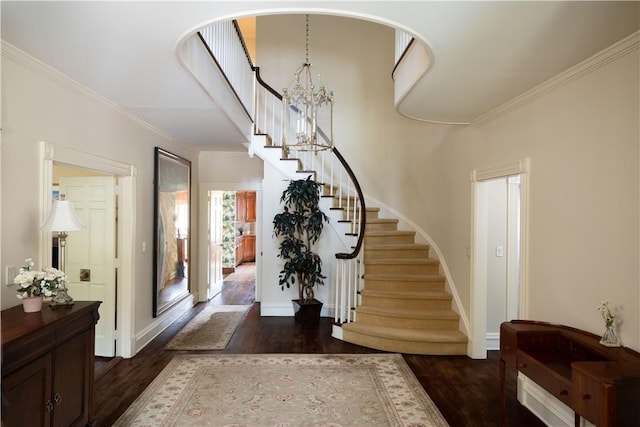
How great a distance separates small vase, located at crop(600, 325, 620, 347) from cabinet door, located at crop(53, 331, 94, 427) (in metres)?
3.23

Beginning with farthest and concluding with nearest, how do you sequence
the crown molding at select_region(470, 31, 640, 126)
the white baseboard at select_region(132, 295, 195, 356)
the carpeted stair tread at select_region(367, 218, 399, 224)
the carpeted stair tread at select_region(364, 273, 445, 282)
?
the carpeted stair tread at select_region(367, 218, 399, 224)
the carpeted stair tread at select_region(364, 273, 445, 282)
the white baseboard at select_region(132, 295, 195, 356)
the crown molding at select_region(470, 31, 640, 126)

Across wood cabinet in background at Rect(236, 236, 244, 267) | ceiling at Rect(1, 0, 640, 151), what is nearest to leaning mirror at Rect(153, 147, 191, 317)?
ceiling at Rect(1, 0, 640, 151)

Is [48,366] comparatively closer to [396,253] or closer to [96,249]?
[96,249]

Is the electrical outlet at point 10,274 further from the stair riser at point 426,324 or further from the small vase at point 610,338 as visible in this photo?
the small vase at point 610,338

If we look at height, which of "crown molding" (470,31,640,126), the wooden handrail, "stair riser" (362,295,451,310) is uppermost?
the wooden handrail

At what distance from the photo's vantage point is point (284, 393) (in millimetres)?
3041

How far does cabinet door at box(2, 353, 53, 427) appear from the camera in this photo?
5.62 ft

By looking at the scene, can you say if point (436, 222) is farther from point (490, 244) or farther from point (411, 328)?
point (411, 328)

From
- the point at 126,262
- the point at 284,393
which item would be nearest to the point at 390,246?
the point at 284,393

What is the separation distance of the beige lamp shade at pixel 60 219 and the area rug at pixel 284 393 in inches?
58.3

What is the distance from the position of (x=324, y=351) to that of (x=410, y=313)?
43.9 inches

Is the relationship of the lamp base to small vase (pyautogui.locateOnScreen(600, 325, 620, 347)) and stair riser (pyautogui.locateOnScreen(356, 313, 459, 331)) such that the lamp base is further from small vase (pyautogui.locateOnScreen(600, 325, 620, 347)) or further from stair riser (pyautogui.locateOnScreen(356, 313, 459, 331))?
small vase (pyautogui.locateOnScreen(600, 325, 620, 347))

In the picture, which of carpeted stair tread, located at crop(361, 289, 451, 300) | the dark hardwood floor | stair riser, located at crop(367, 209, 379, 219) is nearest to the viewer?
the dark hardwood floor


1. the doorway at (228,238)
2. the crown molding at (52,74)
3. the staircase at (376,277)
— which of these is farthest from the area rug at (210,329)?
the crown molding at (52,74)
